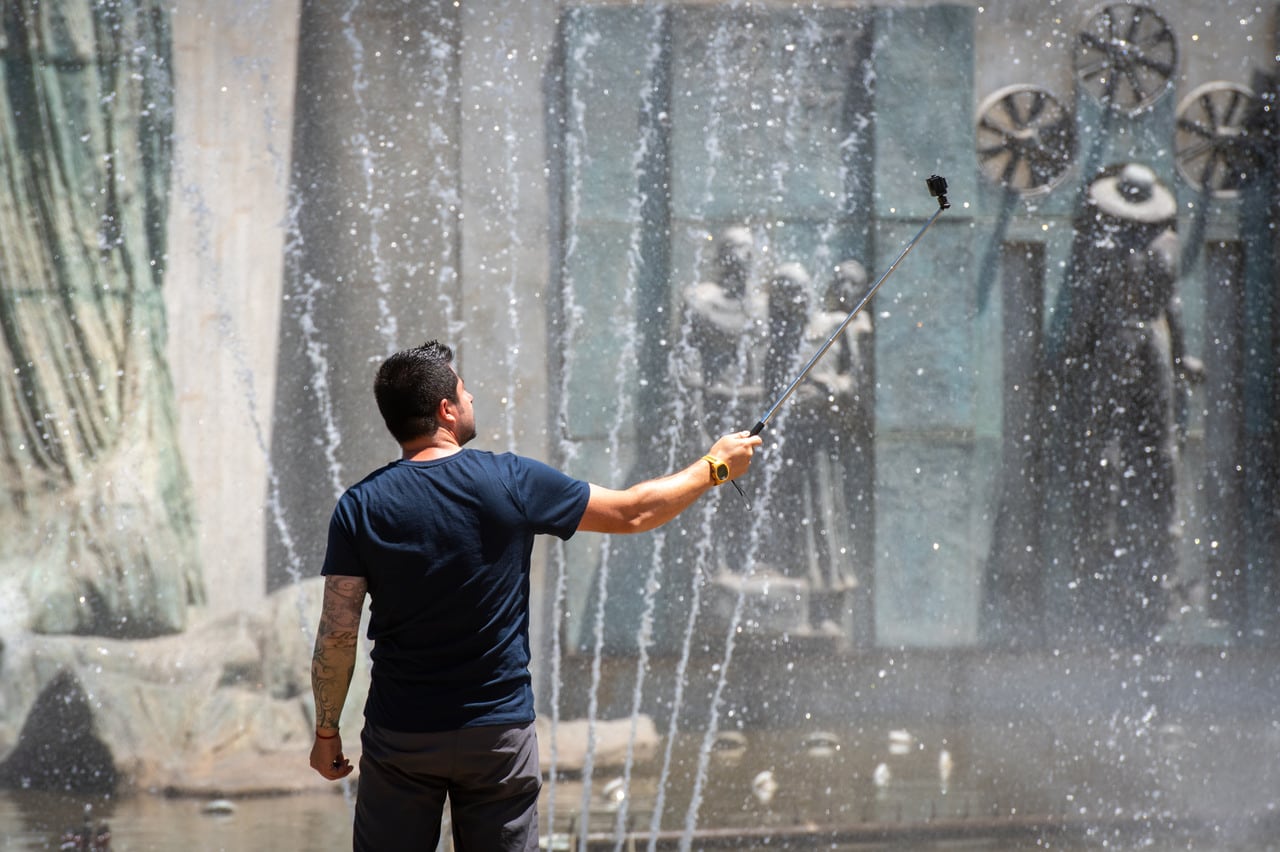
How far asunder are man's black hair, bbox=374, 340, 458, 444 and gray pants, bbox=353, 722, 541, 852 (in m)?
0.43

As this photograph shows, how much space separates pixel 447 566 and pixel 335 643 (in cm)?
22

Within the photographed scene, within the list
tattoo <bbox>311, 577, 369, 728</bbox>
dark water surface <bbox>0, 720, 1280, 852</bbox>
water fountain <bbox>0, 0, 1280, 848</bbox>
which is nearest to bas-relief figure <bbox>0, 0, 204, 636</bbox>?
water fountain <bbox>0, 0, 1280, 848</bbox>

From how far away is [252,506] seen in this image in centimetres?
421

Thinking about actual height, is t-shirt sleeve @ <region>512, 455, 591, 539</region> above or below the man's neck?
below

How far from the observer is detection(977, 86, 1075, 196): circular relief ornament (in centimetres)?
430

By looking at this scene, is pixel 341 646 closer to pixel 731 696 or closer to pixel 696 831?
pixel 696 831

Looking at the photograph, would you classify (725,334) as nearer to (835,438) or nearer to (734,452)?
(835,438)

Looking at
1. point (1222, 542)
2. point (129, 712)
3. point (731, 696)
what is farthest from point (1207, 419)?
point (129, 712)

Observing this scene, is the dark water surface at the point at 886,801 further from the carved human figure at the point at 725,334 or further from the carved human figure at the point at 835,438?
the carved human figure at the point at 725,334

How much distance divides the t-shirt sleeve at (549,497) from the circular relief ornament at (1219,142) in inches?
132

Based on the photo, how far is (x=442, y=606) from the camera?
68.6 inches

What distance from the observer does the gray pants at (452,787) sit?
5.77 ft

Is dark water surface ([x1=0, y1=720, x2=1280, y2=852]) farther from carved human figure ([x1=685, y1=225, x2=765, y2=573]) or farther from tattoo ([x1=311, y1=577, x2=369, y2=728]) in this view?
tattoo ([x1=311, y1=577, x2=369, y2=728])

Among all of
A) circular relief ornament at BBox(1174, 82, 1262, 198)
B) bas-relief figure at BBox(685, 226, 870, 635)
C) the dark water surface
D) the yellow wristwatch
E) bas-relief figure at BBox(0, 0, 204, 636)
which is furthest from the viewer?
circular relief ornament at BBox(1174, 82, 1262, 198)
